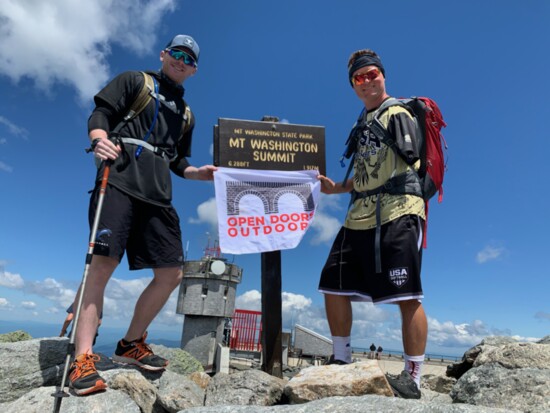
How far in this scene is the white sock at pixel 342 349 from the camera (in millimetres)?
4117

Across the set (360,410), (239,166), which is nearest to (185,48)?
(239,166)

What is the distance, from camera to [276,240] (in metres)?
5.82

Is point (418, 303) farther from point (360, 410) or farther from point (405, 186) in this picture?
point (360, 410)

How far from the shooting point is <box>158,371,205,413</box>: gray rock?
11.2 ft

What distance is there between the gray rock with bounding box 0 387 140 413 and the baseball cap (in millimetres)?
3359

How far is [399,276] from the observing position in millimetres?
3807

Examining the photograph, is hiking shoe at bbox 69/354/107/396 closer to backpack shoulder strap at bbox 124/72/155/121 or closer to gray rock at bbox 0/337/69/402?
gray rock at bbox 0/337/69/402

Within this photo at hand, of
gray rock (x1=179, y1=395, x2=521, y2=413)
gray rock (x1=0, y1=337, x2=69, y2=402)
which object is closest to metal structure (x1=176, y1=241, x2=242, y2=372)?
gray rock (x1=0, y1=337, x2=69, y2=402)

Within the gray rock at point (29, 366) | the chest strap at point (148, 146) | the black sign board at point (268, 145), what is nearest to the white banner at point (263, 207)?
the black sign board at point (268, 145)

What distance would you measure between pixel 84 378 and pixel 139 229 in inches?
55.5

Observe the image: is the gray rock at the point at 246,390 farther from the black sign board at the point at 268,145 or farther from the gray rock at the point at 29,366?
the black sign board at the point at 268,145

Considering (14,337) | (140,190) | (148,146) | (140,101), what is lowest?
(14,337)

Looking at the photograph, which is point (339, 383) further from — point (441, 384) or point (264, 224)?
point (441, 384)

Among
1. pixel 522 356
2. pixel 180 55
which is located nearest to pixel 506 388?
pixel 522 356
